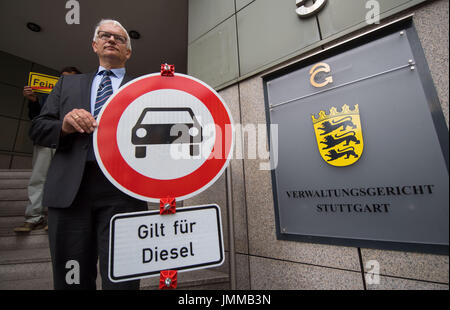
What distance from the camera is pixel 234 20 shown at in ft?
6.15

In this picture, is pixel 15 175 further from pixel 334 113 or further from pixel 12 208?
pixel 334 113

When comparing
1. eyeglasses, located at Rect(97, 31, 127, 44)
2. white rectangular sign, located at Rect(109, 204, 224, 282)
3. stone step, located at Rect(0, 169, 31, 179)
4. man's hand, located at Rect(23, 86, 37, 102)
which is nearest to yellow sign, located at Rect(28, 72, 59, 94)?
man's hand, located at Rect(23, 86, 37, 102)

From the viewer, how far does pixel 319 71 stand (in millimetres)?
1247

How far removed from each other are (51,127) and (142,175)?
526 millimetres

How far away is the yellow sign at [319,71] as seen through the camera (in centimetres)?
121

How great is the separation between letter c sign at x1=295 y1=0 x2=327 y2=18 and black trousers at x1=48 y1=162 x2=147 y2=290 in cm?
152

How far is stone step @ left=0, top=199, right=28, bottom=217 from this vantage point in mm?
2486

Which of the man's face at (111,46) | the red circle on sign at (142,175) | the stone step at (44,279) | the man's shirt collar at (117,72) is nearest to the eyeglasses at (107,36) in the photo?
the man's face at (111,46)

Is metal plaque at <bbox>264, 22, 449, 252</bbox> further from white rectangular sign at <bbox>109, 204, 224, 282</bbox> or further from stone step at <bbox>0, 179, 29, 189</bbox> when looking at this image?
stone step at <bbox>0, 179, 29, 189</bbox>

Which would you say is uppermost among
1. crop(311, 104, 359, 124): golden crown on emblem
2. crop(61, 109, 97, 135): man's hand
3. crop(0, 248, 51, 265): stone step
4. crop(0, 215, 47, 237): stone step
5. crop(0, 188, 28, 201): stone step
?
crop(311, 104, 359, 124): golden crown on emblem

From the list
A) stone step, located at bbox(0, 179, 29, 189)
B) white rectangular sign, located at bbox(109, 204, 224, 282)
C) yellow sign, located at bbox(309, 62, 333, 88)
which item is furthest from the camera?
stone step, located at bbox(0, 179, 29, 189)

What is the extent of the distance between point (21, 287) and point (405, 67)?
2682 mm
